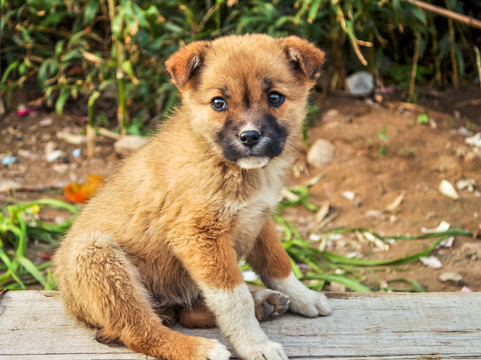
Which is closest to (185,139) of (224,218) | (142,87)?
(224,218)

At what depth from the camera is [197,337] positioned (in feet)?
9.06

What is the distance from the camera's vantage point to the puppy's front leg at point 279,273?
3.12 metres

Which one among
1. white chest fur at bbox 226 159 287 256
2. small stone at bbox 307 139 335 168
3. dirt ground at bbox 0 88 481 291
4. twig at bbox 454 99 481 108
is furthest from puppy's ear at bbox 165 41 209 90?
twig at bbox 454 99 481 108

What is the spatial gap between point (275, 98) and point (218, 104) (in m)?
0.27

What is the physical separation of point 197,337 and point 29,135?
14.5ft

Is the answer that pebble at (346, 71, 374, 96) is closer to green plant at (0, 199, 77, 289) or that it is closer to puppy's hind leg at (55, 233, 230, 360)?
green plant at (0, 199, 77, 289)

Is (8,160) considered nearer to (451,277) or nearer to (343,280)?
(343,280)

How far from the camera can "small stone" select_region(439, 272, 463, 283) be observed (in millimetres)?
4266

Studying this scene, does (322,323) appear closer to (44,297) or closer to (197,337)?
(197,337)

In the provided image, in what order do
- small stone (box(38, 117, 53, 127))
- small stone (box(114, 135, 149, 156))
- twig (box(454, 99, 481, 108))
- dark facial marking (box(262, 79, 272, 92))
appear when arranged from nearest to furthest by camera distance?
dark facial marking (box(262, 79, 272, 92))
small stone (box(114, 135, 149, 156))
twig (box(454, 99, 481, 108))
small stone (box(38, 117, 53, 127))

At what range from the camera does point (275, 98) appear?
2.84m

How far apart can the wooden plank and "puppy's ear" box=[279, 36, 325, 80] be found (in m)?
1.22

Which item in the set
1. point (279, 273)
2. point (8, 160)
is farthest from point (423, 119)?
point (8, 160)

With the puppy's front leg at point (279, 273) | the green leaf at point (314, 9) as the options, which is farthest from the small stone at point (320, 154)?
the puppy's front leg at point (279, 273)
